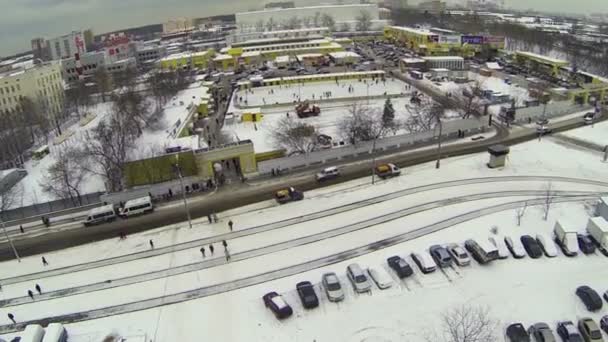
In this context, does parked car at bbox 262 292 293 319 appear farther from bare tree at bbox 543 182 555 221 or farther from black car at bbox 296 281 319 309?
bare tree at bbox 543 182 555 221

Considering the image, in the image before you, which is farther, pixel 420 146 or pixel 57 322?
pixel 420 146

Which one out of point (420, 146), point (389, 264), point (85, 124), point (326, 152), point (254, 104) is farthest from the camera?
point (254, 104)

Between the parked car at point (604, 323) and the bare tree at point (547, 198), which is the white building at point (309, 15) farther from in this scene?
the parked car at point (604, 323)

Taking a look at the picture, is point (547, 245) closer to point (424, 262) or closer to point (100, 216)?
point (424, 262)

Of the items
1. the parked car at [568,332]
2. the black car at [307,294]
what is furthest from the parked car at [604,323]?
the black car at [307,294]

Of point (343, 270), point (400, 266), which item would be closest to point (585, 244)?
point (400, 266)

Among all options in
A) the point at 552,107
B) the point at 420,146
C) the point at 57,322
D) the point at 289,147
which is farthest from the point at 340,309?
the point at 552,107

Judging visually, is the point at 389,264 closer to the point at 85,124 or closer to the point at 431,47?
the point at 85,124
